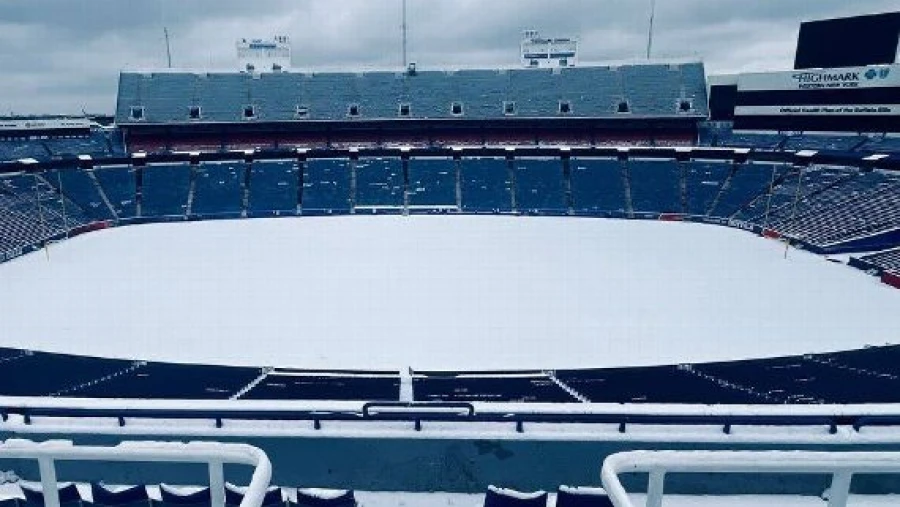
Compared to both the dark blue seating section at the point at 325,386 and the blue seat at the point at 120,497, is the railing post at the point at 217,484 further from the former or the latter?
the dark blue seating section at the point at 325,386

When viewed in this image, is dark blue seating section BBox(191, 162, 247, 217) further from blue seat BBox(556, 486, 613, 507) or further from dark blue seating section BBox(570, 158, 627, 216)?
blue seat BBox(556, 486, 613, 507)

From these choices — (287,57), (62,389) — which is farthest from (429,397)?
(287,57)

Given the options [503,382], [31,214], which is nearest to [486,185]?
[31,214]

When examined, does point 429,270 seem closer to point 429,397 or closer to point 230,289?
point 230,289

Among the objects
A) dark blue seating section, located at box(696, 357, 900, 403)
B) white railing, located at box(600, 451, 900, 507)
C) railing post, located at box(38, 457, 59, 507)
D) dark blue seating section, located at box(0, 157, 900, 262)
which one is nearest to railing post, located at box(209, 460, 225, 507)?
railing post, located at box(38, 457, 59, 507)

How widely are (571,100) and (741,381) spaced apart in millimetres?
44210

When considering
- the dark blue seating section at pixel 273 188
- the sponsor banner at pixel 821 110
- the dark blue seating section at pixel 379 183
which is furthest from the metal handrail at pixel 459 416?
the sponsor banner at pixel 821 110

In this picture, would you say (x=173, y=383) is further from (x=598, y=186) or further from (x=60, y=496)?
(x=598, y=186)

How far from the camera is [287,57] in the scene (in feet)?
271

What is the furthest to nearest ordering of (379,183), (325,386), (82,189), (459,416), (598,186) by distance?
(379,183)
(598,186)
(82,189)
(325,386)
(459,416)

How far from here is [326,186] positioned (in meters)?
47.5

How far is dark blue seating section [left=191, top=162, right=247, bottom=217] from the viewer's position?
43906 millimetres

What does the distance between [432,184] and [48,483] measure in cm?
4395

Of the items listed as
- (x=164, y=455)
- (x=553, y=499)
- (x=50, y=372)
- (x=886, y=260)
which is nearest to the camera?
(x=164, y=455)
